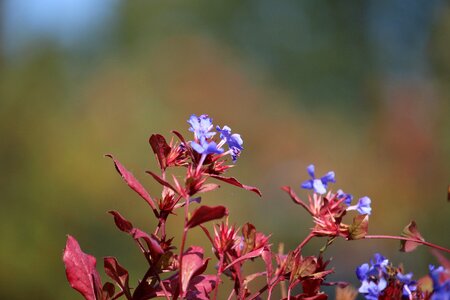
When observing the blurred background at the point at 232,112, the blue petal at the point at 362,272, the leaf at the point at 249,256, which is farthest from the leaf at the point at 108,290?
the blurred background at the point at 232,112

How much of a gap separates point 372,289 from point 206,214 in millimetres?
146

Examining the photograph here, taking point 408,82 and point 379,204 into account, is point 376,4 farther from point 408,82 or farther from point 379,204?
point 379,204

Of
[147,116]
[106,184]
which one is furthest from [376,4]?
[106,184]

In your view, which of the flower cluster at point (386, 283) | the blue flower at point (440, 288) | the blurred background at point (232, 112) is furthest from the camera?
the blurred background at point (232, 112)

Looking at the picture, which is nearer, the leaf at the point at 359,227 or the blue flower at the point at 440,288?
the blue flower at the point at 440,288

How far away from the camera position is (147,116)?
657cm

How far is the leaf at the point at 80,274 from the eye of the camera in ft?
1.98

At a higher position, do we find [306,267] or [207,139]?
[207,139]

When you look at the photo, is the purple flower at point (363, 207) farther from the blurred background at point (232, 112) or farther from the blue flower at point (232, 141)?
the blurred background at point (232, 112)

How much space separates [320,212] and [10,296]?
3208 millimetres

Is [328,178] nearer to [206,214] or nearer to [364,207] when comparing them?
[364,207]

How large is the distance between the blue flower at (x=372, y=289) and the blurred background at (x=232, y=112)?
322 centimetres

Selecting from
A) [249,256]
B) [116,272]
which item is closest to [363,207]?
Result: [249,256]

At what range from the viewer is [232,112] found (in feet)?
30.2
